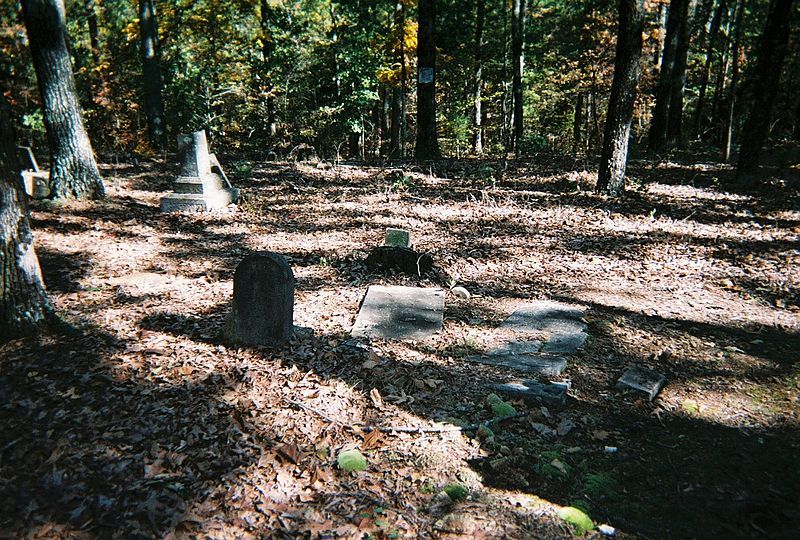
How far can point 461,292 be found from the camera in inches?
250

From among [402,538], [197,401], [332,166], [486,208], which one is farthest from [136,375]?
[332,166]

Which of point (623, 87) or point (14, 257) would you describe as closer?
point (14, 257)

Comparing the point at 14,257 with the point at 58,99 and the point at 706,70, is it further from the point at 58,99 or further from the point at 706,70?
the point at 706,70

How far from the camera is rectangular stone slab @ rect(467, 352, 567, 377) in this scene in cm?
460

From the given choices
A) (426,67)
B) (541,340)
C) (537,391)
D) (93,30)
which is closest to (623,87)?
(426,67)

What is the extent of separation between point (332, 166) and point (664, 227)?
25.3ft

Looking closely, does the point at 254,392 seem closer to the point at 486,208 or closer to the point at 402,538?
the point at 402,538

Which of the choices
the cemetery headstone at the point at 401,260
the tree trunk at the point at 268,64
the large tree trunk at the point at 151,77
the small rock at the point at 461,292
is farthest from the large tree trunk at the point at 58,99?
the tree trunk at the point at 268,64

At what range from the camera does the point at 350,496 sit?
3145 mm

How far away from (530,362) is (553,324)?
89 centimetres

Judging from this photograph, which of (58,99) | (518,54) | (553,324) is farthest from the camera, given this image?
(518,54)

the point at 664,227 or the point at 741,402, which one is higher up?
the point at 664,227

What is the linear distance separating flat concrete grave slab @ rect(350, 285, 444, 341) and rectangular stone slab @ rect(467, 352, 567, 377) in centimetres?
69

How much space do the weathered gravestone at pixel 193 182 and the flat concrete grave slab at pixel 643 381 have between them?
7.53m
